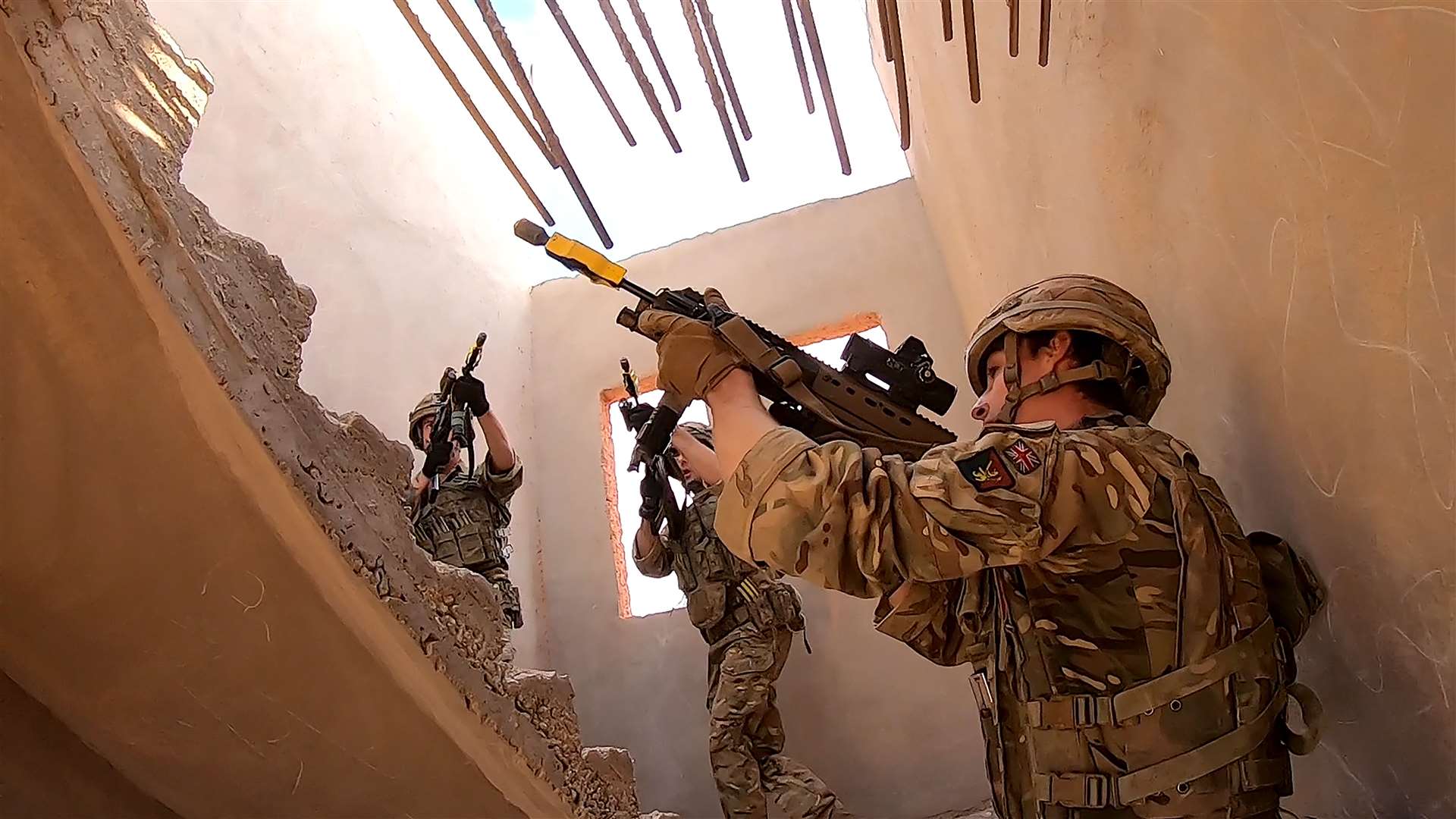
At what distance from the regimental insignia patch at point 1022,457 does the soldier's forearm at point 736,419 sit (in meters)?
0.29

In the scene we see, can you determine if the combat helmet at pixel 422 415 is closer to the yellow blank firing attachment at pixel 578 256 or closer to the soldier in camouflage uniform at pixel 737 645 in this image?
the soldier in camouflage uniform at pixel 737 645

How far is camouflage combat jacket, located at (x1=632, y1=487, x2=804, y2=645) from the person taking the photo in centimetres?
353

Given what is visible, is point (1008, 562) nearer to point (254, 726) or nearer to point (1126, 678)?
point (1126, 678)

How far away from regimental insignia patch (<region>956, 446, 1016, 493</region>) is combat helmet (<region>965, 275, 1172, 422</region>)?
0.84 feet

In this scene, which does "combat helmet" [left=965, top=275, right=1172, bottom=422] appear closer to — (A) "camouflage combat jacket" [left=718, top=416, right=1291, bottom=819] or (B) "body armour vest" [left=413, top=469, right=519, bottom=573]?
(A) "camouflage combat jacket" [left=718, top=416, right=1291, bottom=819]

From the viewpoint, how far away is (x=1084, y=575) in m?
1.41

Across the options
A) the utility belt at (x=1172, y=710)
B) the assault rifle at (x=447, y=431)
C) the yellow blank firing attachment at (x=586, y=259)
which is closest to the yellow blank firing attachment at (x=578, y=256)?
the yellow blank firing attachment at (x=586, y=259)

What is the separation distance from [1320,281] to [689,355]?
790 millimetres

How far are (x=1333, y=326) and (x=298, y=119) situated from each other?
12.0 feet

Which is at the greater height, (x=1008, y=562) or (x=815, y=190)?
(x=815, y=190)

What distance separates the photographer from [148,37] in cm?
172

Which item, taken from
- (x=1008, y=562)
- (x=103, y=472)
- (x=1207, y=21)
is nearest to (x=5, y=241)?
(x=103, y=472)

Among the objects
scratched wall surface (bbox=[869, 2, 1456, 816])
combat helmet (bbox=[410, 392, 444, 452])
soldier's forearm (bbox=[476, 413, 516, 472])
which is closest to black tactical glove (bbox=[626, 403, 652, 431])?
scratched wall surface (bbox=[869, 2, 1456, 816])

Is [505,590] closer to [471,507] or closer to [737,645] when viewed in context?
[471,507]
